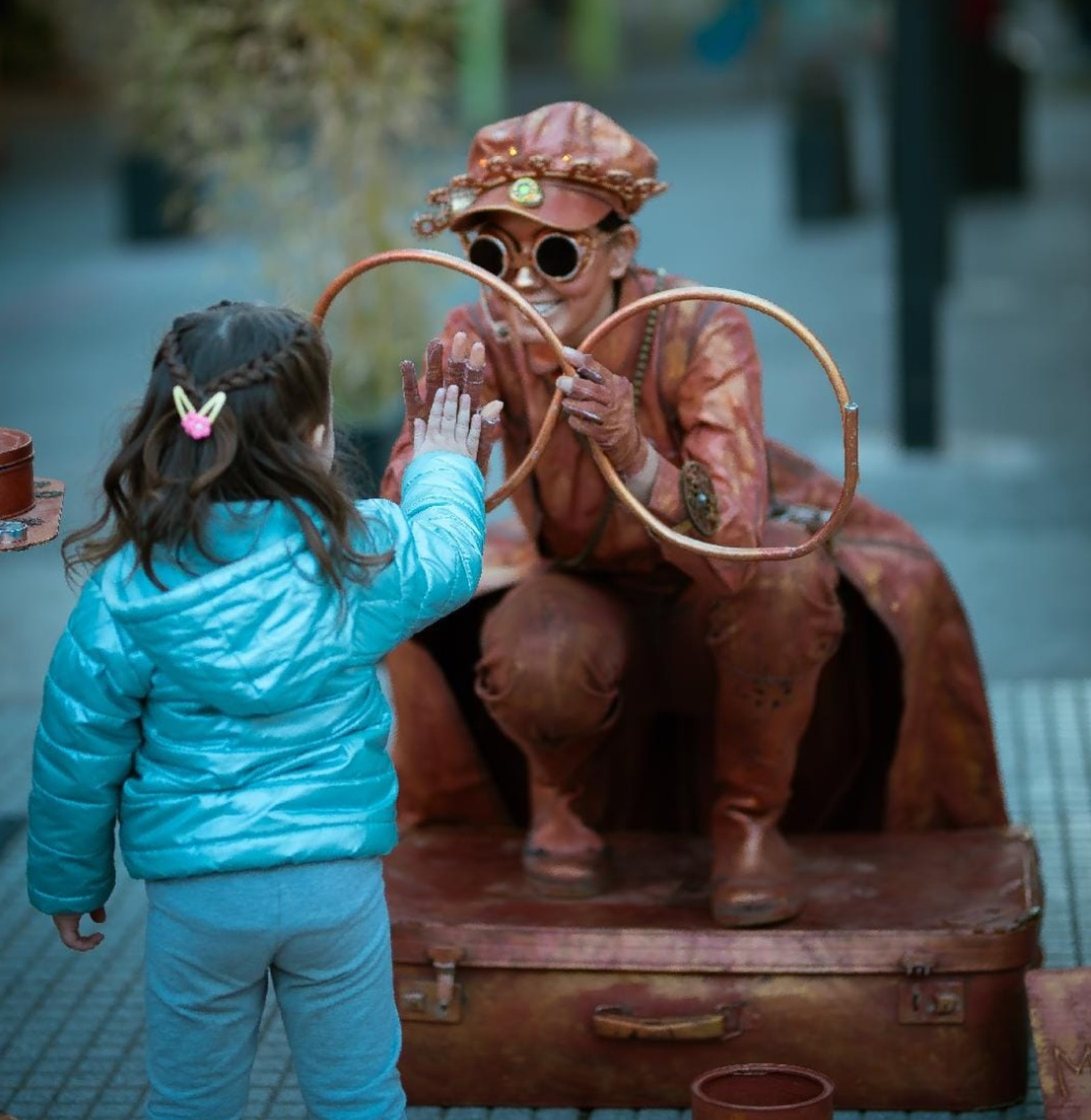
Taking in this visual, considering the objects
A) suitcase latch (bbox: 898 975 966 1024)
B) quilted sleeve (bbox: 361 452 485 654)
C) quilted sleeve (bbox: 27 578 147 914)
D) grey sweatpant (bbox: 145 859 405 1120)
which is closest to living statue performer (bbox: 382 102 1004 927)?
suitcase latch (bbox: 898 975 966 1024)

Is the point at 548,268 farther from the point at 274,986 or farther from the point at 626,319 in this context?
the point at 274,986

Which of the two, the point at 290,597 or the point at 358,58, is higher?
the point at 358,58

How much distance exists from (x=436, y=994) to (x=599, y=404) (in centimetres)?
101

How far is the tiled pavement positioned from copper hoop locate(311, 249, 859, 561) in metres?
0.96

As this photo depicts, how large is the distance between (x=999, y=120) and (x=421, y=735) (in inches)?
423

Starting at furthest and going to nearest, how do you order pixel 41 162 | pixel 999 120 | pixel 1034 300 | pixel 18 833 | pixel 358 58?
1. pixel 41 162
2. pixel 999 120
3. pixel 1034 300
4. pixel 358 58
5. pixel 18 833

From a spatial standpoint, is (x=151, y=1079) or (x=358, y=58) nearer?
(x=151, y=1079)

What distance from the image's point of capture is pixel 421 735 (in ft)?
14.3

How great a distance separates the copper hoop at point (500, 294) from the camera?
3.44 metres

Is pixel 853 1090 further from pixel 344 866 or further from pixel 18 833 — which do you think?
pixel 18 833

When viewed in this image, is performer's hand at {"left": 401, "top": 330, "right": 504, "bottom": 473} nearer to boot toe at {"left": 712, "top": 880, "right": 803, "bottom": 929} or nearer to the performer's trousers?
the performer's trousers

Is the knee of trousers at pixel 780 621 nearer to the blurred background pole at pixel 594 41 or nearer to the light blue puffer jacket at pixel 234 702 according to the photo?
the light blue puffer jacket at pixel 234 702

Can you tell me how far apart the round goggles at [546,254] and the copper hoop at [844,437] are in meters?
0.17

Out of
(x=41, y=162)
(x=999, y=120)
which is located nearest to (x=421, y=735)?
(x=999, y=120)
